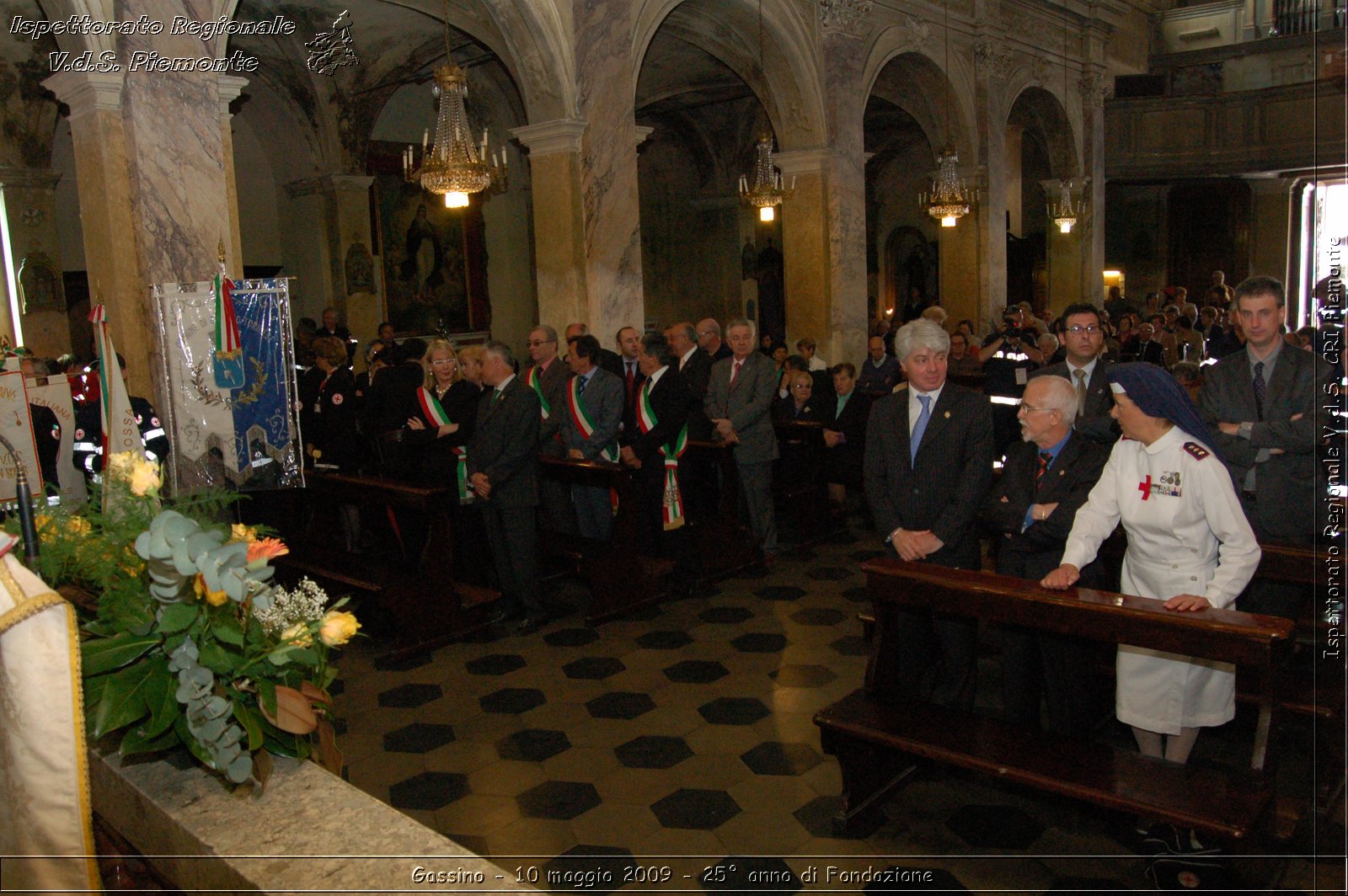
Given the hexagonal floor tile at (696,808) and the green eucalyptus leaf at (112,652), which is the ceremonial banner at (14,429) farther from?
the hexagonal floor tile at (696,808)

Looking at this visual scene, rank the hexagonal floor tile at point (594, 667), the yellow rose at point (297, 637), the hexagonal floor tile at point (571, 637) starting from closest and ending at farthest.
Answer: the yellow rose at point (297, 637) → the hexagonal floor tile at point (594, 667) → the hexagonal floor tile at point (571, 637)

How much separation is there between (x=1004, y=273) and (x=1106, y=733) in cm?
1236

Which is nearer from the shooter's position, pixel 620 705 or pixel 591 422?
pixel 620 705

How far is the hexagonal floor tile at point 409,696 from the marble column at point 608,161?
4752 mm

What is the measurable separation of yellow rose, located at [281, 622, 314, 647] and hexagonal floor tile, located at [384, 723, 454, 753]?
2.32 m

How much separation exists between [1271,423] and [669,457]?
12.1ft

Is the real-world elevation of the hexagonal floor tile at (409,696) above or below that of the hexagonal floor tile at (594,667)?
below

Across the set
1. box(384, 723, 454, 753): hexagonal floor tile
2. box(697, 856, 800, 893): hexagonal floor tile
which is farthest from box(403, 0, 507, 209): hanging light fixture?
box(697, 856, 800, 893): hexagonal floor tile

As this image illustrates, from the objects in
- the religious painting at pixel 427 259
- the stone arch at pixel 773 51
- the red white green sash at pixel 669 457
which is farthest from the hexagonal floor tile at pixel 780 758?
the religious painting at pixel 427 259

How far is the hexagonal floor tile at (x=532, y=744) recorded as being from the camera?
169 inches

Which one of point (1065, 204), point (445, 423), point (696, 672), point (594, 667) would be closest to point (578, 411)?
point (445, 423)

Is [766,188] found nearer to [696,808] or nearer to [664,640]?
[664,640]

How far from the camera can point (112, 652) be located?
221cm

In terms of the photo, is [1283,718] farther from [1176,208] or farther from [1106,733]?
[1176,208]
